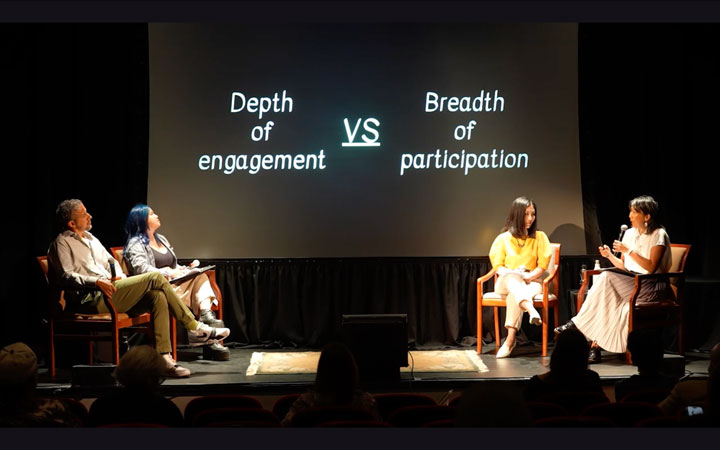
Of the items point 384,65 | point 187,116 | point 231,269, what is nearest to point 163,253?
point 231,269

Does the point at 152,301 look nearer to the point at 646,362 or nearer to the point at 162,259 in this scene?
the point at 162,259

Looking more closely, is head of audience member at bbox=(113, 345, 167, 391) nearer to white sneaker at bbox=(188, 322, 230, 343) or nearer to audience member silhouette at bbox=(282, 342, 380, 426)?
audience member silhouette at bbox=(282, 342, 380, 426)

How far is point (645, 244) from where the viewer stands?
6094 millimetres

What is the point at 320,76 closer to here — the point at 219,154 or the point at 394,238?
the point at 219,154

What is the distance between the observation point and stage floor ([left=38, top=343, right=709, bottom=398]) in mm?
5344

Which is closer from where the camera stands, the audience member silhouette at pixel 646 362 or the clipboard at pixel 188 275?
the audience member silhouette at pixel 646 362

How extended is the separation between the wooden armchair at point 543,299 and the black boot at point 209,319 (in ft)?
6.60

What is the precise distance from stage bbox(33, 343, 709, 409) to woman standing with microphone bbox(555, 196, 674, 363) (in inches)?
8.4

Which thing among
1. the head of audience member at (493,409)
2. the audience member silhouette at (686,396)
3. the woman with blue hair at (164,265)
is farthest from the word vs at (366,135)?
the head of audience member at (493,409)

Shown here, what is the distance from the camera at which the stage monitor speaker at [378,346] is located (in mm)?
5332

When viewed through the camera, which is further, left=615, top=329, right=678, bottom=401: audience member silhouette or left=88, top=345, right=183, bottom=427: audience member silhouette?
left=615, top=329, right=678, bottom=401: audience member silhouette

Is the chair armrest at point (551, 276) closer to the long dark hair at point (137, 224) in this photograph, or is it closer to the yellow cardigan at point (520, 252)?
the yellow cardigan at point (520, 252)

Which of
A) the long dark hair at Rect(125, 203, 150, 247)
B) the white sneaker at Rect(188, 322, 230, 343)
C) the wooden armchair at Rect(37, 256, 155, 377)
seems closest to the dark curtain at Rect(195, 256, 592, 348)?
the white sneaker at Rect(188, 322, 230, 343)

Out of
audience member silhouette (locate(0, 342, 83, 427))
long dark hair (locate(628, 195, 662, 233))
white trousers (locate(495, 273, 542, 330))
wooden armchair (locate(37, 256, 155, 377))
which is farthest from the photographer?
white trousers (locate(495, 273, 542, 330))
